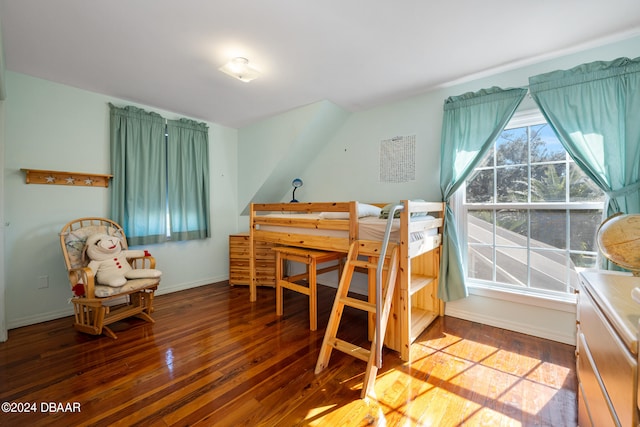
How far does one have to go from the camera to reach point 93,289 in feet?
7.39

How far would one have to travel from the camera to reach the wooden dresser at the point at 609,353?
0.67 metres

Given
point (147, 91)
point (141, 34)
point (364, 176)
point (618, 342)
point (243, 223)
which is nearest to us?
point (618, 342)

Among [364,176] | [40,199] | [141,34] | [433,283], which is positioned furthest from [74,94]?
[433,283]

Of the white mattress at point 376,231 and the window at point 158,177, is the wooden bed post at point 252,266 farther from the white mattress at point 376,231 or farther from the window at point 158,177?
the white mattress at point 376,231

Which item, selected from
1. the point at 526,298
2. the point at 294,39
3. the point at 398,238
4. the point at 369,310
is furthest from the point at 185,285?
the point at 526,298

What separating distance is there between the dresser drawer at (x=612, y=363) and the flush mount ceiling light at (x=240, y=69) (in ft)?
8.30

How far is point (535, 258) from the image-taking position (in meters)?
2.36

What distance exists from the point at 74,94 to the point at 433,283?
4.03m

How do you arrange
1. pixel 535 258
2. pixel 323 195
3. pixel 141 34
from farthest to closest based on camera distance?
pixel 323 195, pixel 535 258, pixel 141 34

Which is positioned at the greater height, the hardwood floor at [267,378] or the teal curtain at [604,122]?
the teal curtain at [604,122]

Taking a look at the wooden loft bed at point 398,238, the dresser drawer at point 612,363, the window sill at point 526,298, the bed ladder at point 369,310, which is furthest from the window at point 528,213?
the dresser drawer at point 612,363

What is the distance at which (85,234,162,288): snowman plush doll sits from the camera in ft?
7.96

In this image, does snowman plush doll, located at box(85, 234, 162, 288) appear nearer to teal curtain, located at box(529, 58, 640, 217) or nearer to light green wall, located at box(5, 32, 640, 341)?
light green wall, located at box(5, 32, 640, 341)

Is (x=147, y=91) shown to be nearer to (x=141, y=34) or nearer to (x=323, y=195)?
(x=141, y=34)
